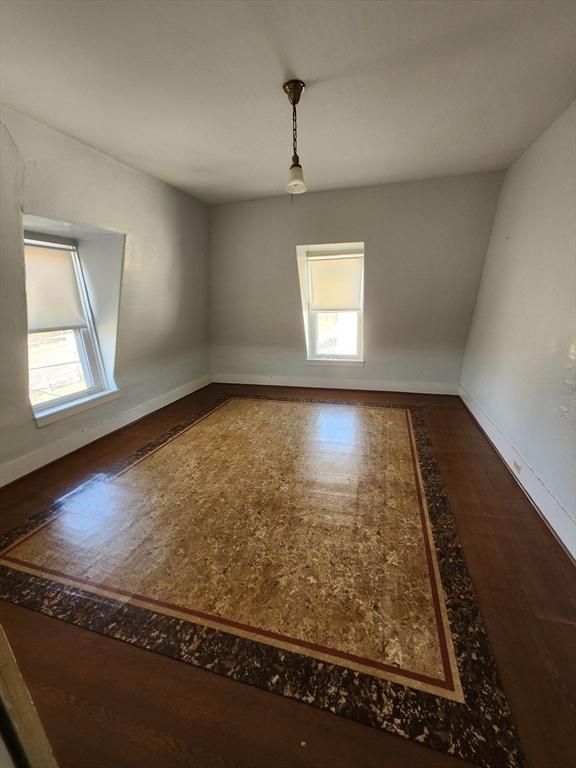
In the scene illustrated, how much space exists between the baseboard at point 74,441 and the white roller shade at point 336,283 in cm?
233

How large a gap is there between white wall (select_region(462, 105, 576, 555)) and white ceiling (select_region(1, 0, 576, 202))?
16.0 inches

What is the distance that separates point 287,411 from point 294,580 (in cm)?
236

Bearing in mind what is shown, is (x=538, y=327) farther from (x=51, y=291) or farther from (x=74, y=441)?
(x=51, y=291)

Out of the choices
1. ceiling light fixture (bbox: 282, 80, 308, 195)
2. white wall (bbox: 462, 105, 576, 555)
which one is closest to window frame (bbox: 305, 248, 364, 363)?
white wall (bbox: 462, 105, 576, 555)

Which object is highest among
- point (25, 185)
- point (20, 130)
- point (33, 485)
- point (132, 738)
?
point (20, 130)

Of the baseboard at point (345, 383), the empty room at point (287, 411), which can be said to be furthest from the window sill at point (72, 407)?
the baseboard at point (345, 383)

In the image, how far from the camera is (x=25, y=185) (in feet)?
6.77

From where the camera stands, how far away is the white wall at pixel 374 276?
136 inches

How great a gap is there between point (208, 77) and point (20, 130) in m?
1.27

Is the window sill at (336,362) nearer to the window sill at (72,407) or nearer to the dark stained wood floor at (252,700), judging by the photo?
the window sill at (72,407)

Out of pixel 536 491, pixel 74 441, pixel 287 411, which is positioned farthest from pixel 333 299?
pixel 74 441

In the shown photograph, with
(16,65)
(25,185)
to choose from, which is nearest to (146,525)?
(25,185)

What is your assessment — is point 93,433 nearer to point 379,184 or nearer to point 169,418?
point 169,418

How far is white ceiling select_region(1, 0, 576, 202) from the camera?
1367 millimetres
